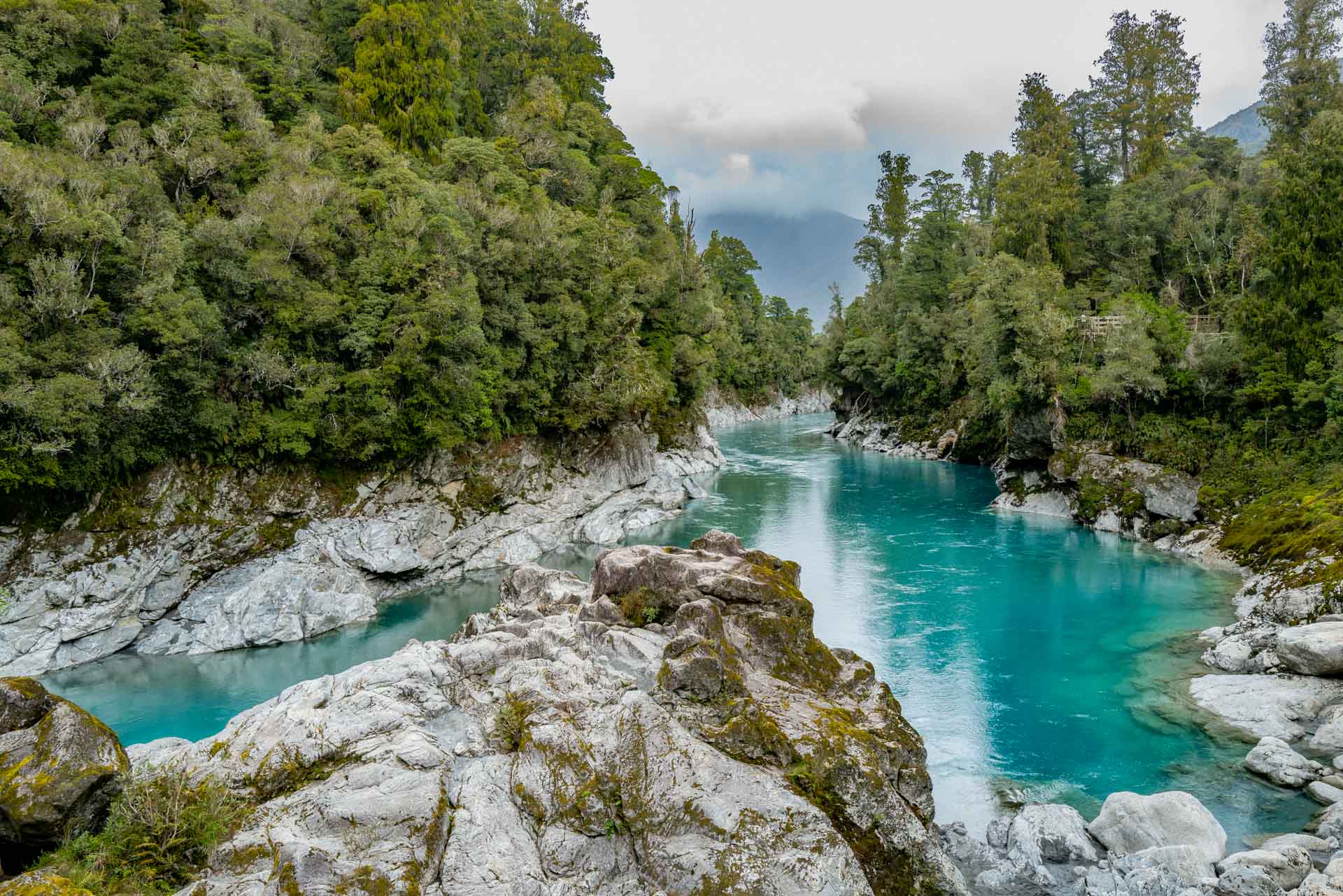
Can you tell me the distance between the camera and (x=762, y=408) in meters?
99.0

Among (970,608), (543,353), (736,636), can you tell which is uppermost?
(543,353)

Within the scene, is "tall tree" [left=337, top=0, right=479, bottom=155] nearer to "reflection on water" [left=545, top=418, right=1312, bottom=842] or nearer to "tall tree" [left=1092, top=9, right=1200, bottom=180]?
"reflection on water" [left=545, top=418, right=1312, bottom=842]

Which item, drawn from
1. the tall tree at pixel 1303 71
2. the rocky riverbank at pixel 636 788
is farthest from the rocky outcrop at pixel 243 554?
the tall tree at pixel 1303 71

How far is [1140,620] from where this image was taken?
2150cm

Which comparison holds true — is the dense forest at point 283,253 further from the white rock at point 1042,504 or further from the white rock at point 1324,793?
the white rock at point 1324,793

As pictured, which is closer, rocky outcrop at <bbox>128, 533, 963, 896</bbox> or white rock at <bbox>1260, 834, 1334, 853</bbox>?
rocky outcrop at <bbox>128, 533, 963, 896</bbox>

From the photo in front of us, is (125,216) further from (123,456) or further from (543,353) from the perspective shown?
(543,353)

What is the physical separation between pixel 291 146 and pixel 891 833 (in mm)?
30765

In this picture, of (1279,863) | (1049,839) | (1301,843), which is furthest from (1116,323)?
(1049,839)

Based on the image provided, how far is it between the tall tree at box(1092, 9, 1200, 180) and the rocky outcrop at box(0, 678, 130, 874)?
5894cm

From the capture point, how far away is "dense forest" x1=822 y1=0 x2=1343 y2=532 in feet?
88.6

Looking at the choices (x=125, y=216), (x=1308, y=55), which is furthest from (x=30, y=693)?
(x=1308, y=55)

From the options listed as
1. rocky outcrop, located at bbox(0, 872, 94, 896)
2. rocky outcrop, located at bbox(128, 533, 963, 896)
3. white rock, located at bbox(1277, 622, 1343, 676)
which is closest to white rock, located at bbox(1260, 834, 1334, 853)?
rocky outcrop, located at bbox(128, 533, 963, 896)

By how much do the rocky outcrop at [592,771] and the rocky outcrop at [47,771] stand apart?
1.32 m
